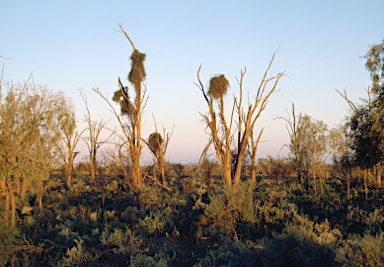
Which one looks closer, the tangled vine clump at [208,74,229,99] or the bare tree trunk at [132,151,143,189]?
the tangled vine clump at [208,74,229,99]

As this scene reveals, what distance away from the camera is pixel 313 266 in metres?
7.56

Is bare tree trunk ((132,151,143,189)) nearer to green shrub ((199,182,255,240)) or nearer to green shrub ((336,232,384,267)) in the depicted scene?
green shrub ((199,182,255,240))

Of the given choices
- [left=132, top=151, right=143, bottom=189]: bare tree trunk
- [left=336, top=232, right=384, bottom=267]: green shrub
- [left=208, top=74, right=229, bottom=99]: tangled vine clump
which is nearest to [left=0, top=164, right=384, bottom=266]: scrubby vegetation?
[left=336, top=232, right=384, bottom=267]: green shrub

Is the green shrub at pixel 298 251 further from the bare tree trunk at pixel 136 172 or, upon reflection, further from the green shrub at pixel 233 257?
the bare tree trunk at pixel 136 172

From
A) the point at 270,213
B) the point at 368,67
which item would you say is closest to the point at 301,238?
the point at 270,213

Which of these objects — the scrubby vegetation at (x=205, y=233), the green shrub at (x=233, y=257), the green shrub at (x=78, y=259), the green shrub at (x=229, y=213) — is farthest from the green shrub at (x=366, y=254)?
the green shrub at (x=78, y=259)

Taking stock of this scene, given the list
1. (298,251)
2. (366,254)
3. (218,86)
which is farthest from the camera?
(218,86)

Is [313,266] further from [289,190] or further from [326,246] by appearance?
[289,190]

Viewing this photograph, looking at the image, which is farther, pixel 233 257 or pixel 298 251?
pixel 233 257

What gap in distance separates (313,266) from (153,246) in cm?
585

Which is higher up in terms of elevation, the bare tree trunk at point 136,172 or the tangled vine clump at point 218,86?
the tangled vine clump at point 218,86

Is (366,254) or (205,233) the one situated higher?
(366,254)

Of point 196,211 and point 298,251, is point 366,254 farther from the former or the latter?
point 196,211

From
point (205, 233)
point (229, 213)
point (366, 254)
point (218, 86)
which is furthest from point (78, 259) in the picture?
point (218, 86)
